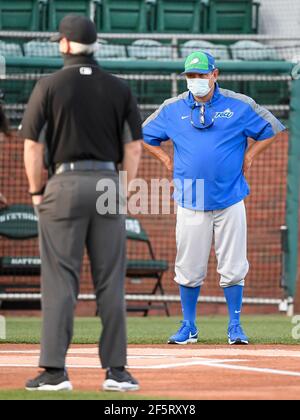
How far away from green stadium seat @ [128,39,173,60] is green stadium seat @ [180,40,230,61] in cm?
24

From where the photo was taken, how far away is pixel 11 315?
16.3 metres

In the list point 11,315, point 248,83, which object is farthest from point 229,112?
point 248,83

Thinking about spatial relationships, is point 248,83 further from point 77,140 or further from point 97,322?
point 77,140

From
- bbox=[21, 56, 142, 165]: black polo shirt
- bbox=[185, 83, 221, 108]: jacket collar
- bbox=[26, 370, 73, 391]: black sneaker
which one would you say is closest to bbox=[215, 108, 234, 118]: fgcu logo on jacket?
bbox=[185, 83, 221, 108]: jacket collar

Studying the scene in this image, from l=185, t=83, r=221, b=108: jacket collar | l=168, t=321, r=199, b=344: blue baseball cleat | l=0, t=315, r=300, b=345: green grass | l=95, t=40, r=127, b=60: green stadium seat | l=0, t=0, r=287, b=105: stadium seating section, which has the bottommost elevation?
l=0, t=315, r=300, b=345: green grass

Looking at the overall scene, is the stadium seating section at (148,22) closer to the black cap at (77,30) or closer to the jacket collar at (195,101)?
the jacket collar at (195,101)

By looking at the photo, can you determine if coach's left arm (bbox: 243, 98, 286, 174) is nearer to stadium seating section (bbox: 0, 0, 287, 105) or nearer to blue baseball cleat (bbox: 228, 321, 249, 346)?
blue baseball cleat (bbox: 228, 321, 249, 346)

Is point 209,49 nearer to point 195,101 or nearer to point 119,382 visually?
point 195,101

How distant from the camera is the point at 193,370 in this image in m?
7.30

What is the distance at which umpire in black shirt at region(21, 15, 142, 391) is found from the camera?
620cm

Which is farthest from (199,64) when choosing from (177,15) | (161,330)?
(177,15)

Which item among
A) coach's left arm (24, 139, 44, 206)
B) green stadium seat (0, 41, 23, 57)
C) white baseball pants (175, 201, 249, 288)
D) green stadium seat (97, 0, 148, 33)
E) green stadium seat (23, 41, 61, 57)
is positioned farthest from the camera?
green stadium seat (97, 0, 148, 33)

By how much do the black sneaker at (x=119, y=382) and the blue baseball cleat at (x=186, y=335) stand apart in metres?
3.26

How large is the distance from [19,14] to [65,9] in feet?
2.57
